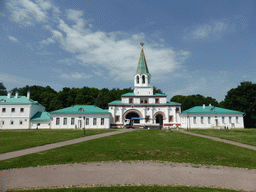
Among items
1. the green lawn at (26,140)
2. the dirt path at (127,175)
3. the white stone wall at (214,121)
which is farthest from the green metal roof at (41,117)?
the dirt path at (127,175)

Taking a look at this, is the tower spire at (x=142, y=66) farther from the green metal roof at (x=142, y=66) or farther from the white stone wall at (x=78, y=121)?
the white stone wall at (x=78, y=121)

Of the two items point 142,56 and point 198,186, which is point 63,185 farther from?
point 142,56

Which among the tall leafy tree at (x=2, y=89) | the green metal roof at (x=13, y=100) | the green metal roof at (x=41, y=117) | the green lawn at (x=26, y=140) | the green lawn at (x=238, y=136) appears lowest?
the green lawn at (x=238, y=136)

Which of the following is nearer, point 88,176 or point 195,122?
point 88,176

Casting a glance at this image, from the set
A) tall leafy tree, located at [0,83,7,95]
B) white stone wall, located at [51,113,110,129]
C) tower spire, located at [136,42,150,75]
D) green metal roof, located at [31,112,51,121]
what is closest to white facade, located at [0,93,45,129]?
green metal roof, located at [31,112,51,121]

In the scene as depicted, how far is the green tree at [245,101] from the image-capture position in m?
46.4

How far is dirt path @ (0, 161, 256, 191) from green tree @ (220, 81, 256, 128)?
47597 millimetres

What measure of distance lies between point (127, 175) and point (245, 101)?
52.1 m

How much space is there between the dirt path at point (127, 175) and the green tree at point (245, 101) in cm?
4760

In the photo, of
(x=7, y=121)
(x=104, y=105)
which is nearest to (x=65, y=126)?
(x=7, y=121)

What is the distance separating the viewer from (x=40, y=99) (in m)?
70.0

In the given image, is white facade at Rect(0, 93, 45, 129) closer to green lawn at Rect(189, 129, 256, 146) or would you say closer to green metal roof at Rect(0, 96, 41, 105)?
green metal roof at Rect(0, 96, 41, 105)

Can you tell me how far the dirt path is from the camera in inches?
242

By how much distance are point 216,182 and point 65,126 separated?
4232 centimetres
